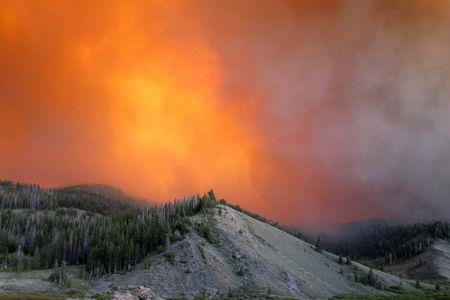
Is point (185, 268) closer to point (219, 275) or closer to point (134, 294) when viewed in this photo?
point (219, 275)

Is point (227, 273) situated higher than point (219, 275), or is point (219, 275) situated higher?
point (227, 273)

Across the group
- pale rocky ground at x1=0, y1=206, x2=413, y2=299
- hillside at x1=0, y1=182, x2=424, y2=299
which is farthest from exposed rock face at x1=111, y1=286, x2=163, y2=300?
hillside at x1=0, y1=182, x2=424, y2=299

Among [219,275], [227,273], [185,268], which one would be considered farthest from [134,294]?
[227,273]

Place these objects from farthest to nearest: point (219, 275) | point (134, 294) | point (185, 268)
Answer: point (185, 268) → point (219, 275) → point (134, 294)

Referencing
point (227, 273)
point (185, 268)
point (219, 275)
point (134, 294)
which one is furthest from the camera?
point (227, 273)

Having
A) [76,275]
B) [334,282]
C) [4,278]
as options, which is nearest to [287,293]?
[334,282]

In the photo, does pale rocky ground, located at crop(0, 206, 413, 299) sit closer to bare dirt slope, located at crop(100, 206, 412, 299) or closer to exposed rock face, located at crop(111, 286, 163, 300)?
bare dirt slope, located at crop(100, 206, 412, 299)

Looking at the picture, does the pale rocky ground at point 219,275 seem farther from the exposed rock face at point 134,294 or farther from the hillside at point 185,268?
the exposed rock face at point 134,294

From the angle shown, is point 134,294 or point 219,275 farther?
point 219,275

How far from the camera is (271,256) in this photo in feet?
593

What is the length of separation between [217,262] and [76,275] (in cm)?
5058

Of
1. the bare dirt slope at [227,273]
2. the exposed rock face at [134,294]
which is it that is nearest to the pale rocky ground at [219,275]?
the bare dirt slope at [227,273]

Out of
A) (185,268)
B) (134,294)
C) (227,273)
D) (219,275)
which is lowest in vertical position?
(134,294)

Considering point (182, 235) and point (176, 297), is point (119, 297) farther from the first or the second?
point (182, 235)
